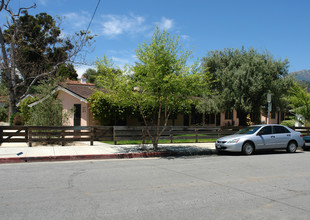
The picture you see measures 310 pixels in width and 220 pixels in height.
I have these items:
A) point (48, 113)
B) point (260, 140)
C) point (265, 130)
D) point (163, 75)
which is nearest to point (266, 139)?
point (260, 140)

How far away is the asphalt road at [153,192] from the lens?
16.0 feet

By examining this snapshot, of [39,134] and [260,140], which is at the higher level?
[39,134]

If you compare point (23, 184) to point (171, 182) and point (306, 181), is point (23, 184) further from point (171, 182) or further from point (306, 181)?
point (306, 181)

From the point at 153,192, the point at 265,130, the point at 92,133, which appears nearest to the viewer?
the point at 153,192

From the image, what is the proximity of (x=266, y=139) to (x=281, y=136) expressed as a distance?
1016mm

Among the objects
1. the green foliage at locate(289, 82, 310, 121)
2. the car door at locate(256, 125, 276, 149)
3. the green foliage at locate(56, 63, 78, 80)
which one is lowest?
the car door at locate(256, 125, 276, 149)

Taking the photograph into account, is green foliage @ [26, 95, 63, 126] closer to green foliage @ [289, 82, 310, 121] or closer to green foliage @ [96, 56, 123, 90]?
green foliage @ [96, 56, 123, 90]

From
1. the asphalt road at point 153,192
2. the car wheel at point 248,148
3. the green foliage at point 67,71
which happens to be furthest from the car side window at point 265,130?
the green foliage at point 67,71

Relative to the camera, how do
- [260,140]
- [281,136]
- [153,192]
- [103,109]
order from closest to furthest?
[153,192] → [260,140] → [281,136] → [103,109]

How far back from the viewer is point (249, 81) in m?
21.4

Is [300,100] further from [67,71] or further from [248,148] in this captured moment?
[67,71]

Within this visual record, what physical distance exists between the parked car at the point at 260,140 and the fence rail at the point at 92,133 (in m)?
3.90

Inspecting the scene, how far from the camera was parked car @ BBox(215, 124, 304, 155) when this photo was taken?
13094 mm

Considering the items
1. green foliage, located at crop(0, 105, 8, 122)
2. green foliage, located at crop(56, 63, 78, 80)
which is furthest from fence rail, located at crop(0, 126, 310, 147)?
green foliage, located at crop(56, 63, 78, 80)
